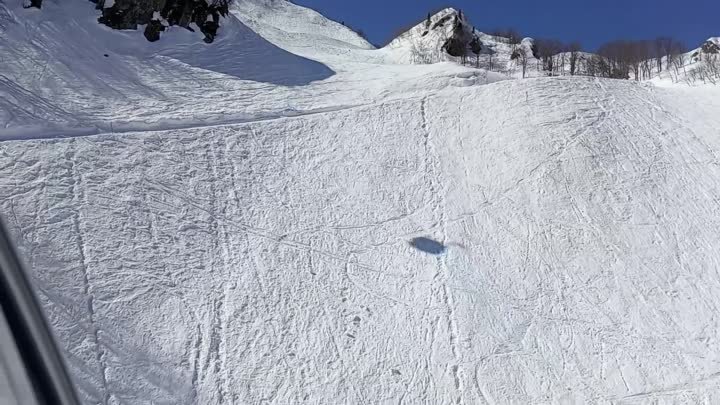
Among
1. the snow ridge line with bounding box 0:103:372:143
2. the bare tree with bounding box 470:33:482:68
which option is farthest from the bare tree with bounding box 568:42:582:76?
the snow ridge line with bounding box 0:103:372:143

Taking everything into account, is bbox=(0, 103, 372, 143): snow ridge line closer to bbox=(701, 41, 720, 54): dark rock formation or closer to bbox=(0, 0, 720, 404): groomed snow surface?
bbox=(0, 0, 720, 404): groomed snow surface

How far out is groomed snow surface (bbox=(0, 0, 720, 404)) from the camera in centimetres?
698

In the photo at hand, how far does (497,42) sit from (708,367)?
1515 inches

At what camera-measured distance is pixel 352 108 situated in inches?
504

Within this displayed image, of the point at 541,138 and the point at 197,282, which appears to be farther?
the point at 541,138

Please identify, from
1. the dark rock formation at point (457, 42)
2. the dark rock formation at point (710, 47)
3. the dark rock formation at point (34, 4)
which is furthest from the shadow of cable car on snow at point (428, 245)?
the dark rock formation at point (457, 42)

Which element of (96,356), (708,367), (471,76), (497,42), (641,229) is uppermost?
(497,42)

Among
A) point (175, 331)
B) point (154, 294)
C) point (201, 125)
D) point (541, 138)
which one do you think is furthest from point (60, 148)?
point (541, 138)

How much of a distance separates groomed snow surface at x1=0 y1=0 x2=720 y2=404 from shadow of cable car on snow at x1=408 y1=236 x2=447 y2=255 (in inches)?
1.7

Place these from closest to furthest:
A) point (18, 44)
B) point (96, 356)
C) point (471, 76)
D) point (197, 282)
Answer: point (96, 356) → point (197, 282) → point (18, 44) → point (471, 76)

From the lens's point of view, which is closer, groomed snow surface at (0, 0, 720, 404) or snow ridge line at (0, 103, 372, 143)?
groomed snow surface at (0, 0, 720, 404)

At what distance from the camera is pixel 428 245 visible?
356 inches

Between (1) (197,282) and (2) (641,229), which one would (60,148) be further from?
(2) (641,229)

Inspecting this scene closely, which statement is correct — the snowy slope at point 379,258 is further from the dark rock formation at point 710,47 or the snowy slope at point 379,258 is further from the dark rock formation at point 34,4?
the dark rock formation at point 710,47
